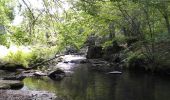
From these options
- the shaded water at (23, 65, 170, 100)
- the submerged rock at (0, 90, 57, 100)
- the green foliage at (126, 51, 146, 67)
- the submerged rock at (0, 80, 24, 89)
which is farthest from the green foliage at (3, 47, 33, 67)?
the submerged rock at (0, 90, 57, 100)

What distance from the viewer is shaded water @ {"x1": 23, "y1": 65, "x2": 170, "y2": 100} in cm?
2250

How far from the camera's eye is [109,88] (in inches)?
1012

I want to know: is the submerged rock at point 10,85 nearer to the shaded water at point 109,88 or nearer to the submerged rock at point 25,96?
the shaded water at point 109,88

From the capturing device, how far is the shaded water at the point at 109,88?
73.8ft

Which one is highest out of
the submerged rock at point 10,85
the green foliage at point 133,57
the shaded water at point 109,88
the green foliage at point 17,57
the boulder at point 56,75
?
the green foliage at point 17,57

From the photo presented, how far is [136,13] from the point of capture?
3744 cm

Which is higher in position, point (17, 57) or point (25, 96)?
point (17, 57)

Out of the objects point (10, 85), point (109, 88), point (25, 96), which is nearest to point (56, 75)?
point (10, 85)

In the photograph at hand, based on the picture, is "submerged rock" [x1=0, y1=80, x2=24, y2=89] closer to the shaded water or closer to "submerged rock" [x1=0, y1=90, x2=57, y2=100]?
the shaded water

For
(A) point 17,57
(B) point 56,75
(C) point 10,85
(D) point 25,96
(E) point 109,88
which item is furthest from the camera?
Result: (A) point 17,57

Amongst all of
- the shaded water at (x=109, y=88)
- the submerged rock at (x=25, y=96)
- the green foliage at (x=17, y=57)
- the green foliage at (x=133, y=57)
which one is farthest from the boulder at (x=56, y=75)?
the submerged rock at (x=25, y=96)

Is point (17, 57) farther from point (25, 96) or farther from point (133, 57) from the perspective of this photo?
point (25, 96)

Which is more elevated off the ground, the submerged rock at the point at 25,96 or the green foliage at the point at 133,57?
the green foliage at the point at 133,57

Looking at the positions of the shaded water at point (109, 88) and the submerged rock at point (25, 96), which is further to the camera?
the shaded water at point (109, 88)
